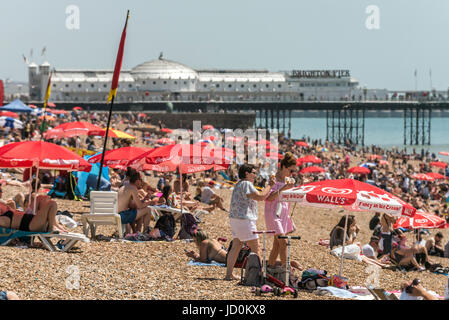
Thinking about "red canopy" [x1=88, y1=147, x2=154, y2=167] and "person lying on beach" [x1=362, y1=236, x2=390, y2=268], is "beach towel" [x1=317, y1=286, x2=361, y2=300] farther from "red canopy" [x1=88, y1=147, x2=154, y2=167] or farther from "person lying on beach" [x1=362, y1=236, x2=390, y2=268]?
"red canopy" [x1=88, y1=147, x2=154, y2=167]

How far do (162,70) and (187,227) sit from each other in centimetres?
8719

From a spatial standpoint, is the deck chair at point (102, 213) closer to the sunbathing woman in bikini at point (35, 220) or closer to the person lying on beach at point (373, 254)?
the sunbathing woman in bikini at point (35, 220)

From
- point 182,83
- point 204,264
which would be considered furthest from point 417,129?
point 204,264

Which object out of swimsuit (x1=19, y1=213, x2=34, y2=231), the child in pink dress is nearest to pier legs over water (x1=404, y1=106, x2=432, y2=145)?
the child in pink dress

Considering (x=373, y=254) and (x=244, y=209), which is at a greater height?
(x=244, y=209)

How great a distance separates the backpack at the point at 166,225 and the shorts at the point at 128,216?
39 cm

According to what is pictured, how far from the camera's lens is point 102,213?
10672mm

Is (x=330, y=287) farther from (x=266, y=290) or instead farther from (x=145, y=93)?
(x=145, y=93)

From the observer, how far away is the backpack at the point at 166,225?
1089 centimetres

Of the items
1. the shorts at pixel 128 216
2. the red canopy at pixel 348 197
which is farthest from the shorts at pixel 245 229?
the shorts at pixel 128 216

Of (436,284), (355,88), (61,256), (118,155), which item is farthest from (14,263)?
(355,88)

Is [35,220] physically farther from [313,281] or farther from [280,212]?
[313,281]
